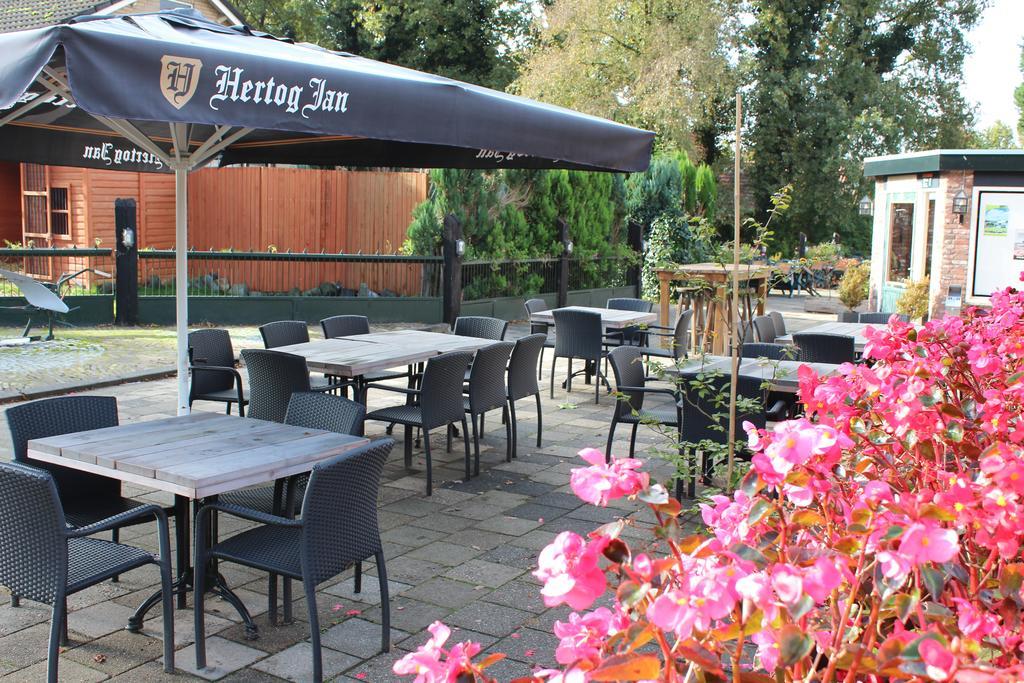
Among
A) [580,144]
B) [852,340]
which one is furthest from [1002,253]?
[580,144]

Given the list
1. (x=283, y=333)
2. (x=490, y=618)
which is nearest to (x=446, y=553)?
(x=490, y=618)

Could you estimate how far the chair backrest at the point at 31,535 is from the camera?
3.12 m

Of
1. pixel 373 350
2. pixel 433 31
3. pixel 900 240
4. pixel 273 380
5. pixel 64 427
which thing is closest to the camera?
pixel 64 427

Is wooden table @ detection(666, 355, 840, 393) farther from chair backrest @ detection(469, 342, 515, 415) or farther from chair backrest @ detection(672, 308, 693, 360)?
chair backrest @ detection(672, 308, 693, 360)

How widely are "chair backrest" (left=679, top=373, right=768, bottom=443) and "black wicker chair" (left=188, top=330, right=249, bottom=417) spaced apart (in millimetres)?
2869

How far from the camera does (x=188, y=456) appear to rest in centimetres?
375

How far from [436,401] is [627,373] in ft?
3.84

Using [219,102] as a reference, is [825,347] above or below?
below

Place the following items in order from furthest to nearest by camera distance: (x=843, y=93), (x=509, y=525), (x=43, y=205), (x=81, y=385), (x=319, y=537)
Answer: (x=843, y=93)
(x=43, y=205)
(x=81, y=385)
(x=509, y=525)
(x=319, y=537)

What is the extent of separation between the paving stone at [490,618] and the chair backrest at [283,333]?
330 centimetres

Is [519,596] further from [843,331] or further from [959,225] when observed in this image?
[959,225]

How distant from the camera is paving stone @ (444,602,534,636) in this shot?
12.6 ft

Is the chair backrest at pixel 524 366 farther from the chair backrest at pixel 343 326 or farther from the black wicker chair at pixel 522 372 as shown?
the chair backrest at pixel 343 326

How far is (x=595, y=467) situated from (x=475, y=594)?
9.68 ft
